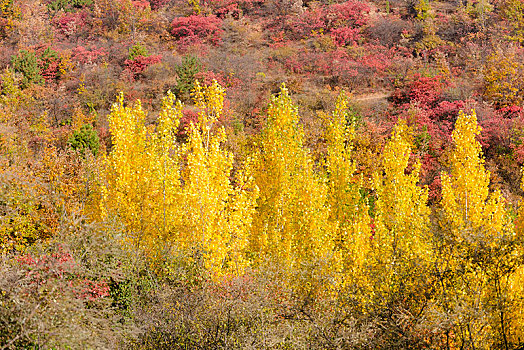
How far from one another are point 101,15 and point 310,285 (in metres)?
63.0

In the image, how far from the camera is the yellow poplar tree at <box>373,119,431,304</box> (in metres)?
9.08

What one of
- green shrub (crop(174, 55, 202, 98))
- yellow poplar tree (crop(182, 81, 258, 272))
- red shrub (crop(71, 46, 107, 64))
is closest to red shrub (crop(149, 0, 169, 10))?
red shrub (crop(71, 46, 107, 64))

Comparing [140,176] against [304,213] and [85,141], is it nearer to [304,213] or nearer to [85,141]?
[304,213]

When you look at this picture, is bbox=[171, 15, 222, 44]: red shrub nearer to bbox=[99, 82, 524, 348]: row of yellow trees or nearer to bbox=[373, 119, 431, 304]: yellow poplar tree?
bbox=[99, 82, 524, 348]: row of yellow trees

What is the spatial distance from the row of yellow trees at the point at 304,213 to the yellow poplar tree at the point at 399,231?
0.11 feet

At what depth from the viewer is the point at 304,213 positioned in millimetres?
13953

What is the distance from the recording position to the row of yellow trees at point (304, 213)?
888 cm

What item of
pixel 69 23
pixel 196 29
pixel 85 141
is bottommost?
pixel 85 141

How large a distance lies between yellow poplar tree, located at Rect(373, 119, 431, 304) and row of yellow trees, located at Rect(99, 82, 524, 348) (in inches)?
1.4

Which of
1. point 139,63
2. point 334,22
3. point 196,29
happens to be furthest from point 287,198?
point 196,29

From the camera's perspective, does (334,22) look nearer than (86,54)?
No

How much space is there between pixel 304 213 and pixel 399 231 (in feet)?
10.4

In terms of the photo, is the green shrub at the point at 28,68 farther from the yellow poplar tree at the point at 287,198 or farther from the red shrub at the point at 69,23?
the yellow poplar tree at the point at 287,198

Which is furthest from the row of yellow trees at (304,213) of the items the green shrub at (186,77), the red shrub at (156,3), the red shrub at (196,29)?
the red shrub at (156,3)
